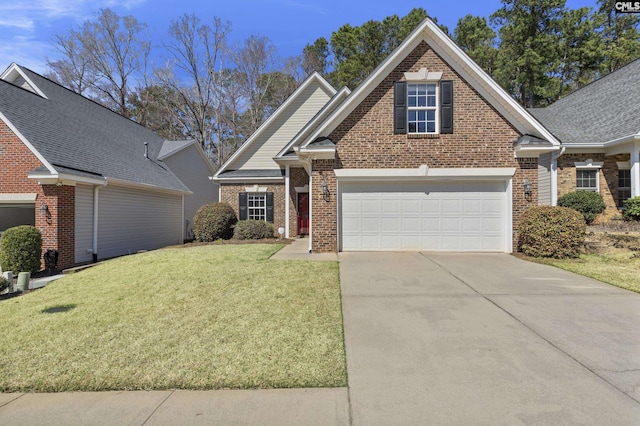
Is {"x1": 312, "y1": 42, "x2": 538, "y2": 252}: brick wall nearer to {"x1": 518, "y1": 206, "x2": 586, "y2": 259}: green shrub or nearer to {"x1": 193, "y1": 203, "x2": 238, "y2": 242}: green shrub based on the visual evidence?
{"x1": 518, "y1": 206, "x2": 586, "y2": 259}: green shrub

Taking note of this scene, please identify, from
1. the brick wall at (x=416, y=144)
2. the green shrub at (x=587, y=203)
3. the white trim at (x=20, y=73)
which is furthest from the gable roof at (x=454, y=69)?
the white trim at (x=20, y=73)

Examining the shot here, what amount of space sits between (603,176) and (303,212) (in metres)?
12.9

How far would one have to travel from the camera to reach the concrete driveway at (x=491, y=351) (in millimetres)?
2922

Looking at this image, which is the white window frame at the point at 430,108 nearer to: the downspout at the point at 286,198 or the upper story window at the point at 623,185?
the downspout at the point at 286,198

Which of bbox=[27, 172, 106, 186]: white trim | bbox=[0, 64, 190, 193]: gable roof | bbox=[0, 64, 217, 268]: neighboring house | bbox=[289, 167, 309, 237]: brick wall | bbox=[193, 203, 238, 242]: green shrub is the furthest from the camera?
bbox=[289, 167, 309, 237]: brick wall

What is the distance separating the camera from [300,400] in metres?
3.06

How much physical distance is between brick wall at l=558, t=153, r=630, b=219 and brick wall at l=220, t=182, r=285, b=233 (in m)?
12.3

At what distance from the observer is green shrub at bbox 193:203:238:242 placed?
1523cm

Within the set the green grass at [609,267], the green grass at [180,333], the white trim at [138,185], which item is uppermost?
the white trim at [138,185]

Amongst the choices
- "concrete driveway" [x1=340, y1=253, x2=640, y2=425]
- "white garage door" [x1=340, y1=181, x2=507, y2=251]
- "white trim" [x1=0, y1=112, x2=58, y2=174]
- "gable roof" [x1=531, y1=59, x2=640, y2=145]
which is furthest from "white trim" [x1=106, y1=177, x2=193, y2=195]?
"gable roof" [x1=531, y1=59, x2=640, y2=145]

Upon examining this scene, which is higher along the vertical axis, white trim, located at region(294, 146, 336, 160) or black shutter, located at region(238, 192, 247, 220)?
white trim, located at region(294, 146, 336, 160)

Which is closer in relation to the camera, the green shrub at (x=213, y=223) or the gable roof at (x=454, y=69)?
the gable roof at (x=454, y=69)

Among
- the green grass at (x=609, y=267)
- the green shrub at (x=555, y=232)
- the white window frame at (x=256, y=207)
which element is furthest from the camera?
the white window frame at (x=256, y=207)

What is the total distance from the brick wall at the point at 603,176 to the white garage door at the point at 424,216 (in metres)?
5.73
